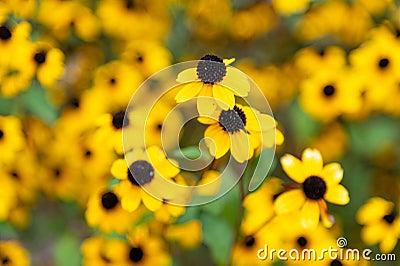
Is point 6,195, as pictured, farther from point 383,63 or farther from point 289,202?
point 383,63

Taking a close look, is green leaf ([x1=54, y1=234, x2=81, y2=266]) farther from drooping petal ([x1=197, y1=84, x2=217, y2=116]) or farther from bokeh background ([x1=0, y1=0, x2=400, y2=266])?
drooping petal ([x1=197, y1=84, x2=217, y2=116])

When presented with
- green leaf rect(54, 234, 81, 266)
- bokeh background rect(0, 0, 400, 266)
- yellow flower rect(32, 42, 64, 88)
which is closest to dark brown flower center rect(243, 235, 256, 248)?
bokeh background rect(0, 0, 400, 266)

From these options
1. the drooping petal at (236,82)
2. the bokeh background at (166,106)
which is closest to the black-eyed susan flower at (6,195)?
the bokeh background at (166,106)

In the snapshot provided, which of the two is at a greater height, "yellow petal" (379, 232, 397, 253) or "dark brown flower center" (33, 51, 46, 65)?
"dark brown flower center" (33, 51, 46, 65)

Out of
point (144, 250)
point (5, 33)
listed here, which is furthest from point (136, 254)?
point (5, 33)

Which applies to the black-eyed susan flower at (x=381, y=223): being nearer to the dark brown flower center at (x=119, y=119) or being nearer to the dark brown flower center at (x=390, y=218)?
the dark brown flower center at (x=390, y=218)

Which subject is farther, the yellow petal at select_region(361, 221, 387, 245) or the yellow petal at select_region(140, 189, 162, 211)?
the yellow petal at select_region(361, 221, 387, 245)

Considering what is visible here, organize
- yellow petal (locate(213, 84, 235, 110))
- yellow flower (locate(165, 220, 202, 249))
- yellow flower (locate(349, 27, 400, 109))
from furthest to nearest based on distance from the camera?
yellow flower (locate(349, 27, 400, 109))
yellow flower (locate(165, 220, 202, 249))
yellow petal (locate(213, 84, 235, 110))
